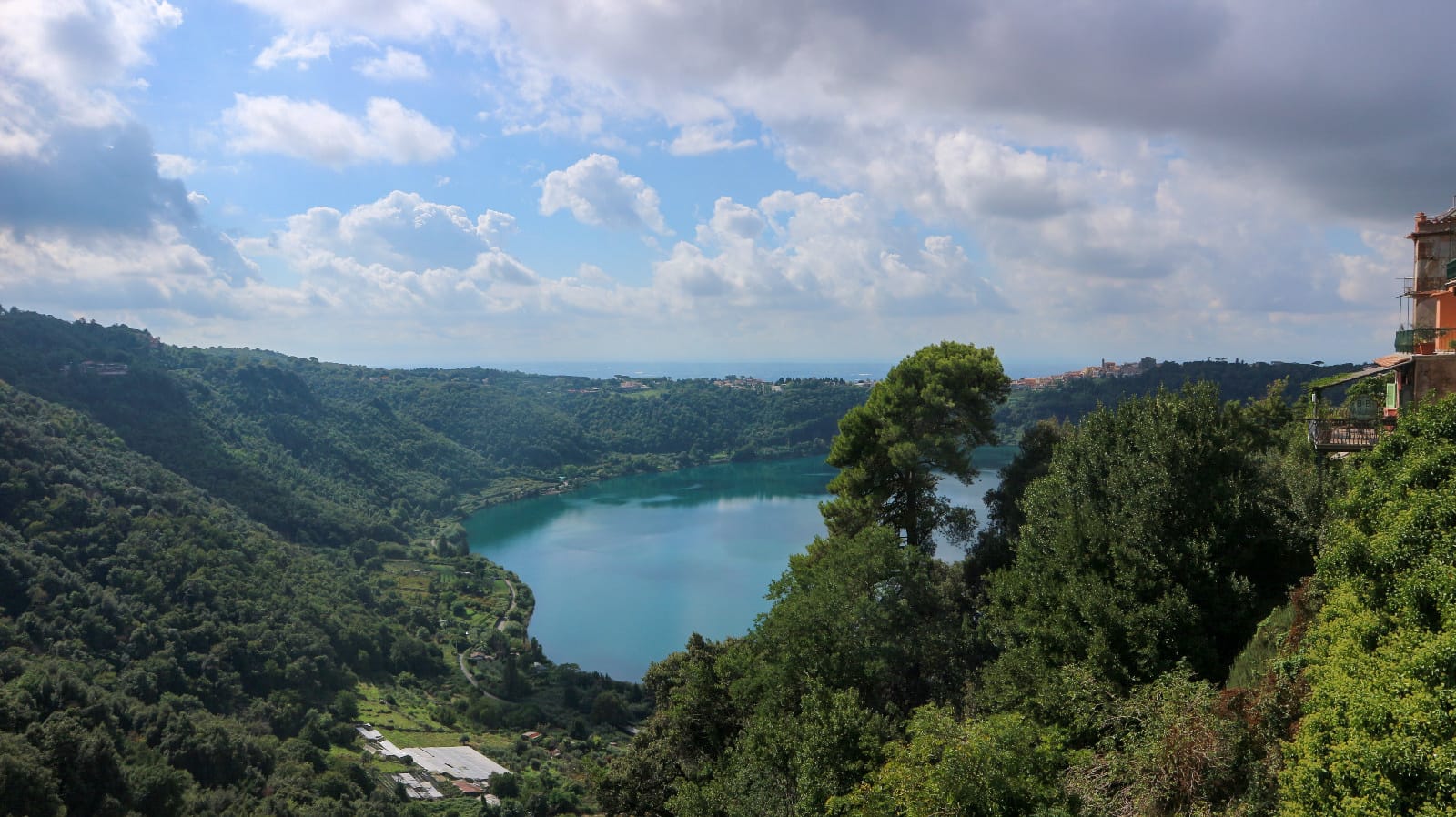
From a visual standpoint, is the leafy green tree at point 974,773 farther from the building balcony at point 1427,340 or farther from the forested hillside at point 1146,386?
the forested hillside at point 1146,386

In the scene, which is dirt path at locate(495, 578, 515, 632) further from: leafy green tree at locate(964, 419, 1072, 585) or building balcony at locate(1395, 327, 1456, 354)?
building balcony at locate(1395, 327, 1456, 354)

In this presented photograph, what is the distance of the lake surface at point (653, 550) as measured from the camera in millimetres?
36312

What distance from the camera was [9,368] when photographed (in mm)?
45250

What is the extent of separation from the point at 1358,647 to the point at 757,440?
80.3 m

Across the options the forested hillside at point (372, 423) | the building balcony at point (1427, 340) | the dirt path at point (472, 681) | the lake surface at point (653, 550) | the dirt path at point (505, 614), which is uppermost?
the building balcony at point (1427, 340)

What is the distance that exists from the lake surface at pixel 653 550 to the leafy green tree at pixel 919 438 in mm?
13911

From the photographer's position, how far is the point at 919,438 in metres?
13.4

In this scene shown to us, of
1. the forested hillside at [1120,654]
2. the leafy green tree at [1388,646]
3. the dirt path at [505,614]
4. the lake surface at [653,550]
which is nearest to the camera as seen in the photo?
the leafy green tree at [1388,646]

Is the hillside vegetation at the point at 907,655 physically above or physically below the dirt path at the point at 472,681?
above

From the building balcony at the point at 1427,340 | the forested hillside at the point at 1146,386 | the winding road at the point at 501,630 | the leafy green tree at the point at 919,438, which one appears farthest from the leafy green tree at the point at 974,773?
the forested hillside at the point at 1146,386

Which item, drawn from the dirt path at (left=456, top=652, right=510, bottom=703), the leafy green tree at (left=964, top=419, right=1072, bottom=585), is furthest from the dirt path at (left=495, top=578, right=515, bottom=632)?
the leafy green tree at (left=964, top=419, right=1072, bottom=585)

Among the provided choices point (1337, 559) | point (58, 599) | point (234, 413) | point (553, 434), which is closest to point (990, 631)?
point (1337, 559)

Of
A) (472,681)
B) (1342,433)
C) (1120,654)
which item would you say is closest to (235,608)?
(472,681)

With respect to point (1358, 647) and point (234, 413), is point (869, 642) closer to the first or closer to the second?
point (1358, 647)
